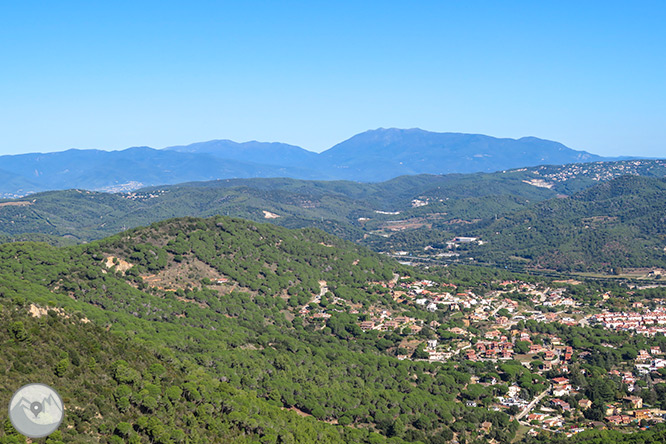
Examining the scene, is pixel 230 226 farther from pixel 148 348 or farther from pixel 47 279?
pixel 148 348

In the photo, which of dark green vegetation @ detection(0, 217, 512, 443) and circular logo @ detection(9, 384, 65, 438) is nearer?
circular logo @ detection(9, 384, 65, 438)

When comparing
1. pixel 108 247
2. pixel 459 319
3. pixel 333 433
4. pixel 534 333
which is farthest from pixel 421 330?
pixel 108 247

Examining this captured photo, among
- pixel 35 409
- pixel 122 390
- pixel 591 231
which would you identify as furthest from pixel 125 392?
pixel 591 231

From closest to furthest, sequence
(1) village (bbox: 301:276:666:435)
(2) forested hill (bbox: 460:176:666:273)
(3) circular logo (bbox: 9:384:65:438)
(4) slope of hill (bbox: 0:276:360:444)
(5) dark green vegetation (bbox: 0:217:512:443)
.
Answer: (3) circular logo (bbox: 9:384:65:438) → (4) slope of hill (bbox: 0:276:360:444) → (5) dark green vegetation (bbox: 0:217:512:443) → (1) village (bbox: 301:276:666:435) → (2) forested hill (bbox: 460:176:666:273)

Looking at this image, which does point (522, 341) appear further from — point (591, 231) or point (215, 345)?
point (591, 231)

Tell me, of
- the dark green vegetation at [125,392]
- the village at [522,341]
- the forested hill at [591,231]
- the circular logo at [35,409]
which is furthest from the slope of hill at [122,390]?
the forested hill at [591,231]

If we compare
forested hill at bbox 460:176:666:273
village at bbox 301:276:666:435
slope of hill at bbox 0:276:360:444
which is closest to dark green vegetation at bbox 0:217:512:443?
slope of hill at bbox 0:276:360:444

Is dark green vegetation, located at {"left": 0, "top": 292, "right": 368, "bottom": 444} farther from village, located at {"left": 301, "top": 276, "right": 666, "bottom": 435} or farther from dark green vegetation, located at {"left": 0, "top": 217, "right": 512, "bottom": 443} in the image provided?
village, located at {"left": 301, "top": 276, "right": 666, "bottom": 435}
